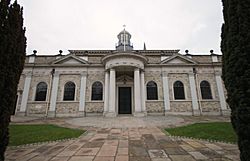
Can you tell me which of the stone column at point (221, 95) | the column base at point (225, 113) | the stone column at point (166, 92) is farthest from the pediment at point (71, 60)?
the column base at point (225, 113)

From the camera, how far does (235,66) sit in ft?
10.2

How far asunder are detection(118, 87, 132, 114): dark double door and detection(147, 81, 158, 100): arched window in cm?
220

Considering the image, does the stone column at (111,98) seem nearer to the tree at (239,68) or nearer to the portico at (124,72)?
the portico at (124,72)

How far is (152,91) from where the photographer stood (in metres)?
16.0

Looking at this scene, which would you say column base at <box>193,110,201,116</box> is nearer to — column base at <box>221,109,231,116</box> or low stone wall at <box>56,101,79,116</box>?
column base at <box>221,109,231,116</box>

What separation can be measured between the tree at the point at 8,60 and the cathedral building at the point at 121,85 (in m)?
10.5

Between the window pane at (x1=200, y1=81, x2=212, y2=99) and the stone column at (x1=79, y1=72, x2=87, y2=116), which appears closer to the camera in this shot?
the stone column at (x1=79, y1=72, x2=87, y2=116)

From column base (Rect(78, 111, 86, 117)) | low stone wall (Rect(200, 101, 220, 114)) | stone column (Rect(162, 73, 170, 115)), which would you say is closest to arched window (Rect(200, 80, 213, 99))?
low stone wall (Rect(200, 101, 220, 114))

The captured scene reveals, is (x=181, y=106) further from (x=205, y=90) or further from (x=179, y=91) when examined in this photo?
(x=205, y=90)

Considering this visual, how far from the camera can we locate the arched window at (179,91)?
15859mm

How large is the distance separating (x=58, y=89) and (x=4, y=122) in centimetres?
1326

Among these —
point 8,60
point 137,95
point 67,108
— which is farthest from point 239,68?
point 67,108

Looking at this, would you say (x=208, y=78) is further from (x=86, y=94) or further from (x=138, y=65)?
(x=86, y=94)

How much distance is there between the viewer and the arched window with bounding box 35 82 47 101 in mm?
15859
